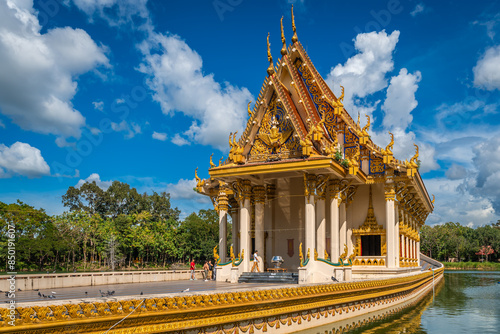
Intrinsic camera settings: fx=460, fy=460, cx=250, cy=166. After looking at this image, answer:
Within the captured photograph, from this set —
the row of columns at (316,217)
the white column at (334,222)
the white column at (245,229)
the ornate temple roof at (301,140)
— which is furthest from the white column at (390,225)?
the white column at (245,229)

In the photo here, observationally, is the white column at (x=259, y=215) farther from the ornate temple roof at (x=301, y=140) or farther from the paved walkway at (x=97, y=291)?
the paved walkway at (x=97, y=291)

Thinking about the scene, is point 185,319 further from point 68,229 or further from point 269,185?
point 68,229

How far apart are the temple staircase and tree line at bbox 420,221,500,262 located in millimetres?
69114

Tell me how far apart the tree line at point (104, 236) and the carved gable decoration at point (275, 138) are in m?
29.3

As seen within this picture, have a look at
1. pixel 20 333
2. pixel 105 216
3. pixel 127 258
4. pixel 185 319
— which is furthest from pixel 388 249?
pixel 105 216

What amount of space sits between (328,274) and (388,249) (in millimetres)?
4443

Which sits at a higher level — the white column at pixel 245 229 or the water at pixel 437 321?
the white column at pixel 245 229

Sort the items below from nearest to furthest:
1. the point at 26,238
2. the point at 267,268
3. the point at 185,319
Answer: the point at 185,319
the point at 267,268
the point at 26,238

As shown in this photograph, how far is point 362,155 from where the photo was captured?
2050 cm

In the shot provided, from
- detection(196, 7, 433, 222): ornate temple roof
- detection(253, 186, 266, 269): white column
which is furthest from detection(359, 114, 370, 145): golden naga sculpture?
detection(253, 186, 266, 269): white column

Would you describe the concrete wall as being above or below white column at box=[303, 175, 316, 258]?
below

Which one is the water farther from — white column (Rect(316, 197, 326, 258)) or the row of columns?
white column (Rect(316, 197, 326, 258))

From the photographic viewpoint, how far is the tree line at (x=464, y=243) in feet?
255

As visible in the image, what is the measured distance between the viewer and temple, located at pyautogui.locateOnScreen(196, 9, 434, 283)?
669 inches
